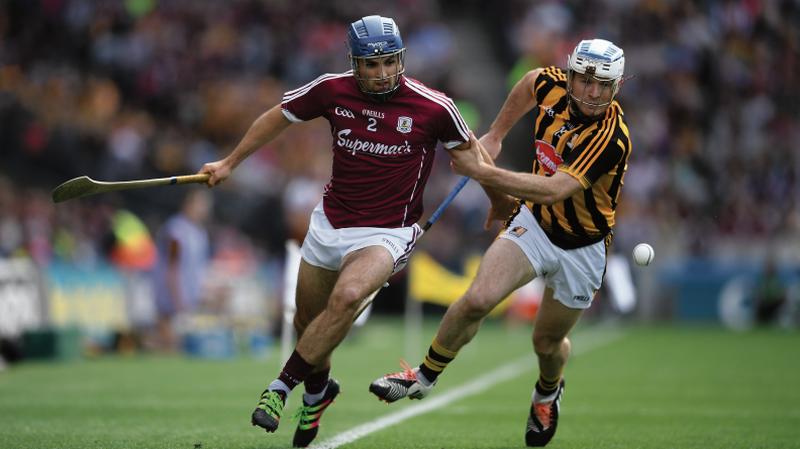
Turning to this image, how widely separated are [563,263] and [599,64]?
125cm

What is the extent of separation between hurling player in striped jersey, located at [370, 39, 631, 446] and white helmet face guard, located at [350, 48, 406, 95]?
1.80 feet

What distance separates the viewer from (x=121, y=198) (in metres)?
18.9

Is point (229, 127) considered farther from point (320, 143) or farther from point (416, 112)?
point (416, 112)

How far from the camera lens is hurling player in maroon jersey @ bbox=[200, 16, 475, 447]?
6801mm

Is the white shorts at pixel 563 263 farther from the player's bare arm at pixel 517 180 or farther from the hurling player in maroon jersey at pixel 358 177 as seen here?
the hurling player in maroon jersey at pixel 358 177

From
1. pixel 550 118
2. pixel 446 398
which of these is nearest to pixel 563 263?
pixel 550 118

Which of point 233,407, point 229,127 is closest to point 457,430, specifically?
point 233,407

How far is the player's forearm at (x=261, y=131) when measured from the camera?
7.18m

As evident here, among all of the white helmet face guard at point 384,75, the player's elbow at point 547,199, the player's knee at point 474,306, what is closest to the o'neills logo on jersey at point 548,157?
the player's elbow at point 547,199

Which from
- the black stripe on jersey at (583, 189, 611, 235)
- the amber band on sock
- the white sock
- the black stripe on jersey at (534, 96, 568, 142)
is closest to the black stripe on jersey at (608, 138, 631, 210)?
the black stripe on jersey at (583, 189, 611, 235)

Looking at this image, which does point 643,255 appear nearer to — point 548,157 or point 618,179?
point 618,179

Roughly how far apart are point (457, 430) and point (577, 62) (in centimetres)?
270

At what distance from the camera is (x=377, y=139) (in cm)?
701

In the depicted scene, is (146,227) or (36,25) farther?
(36,25)
